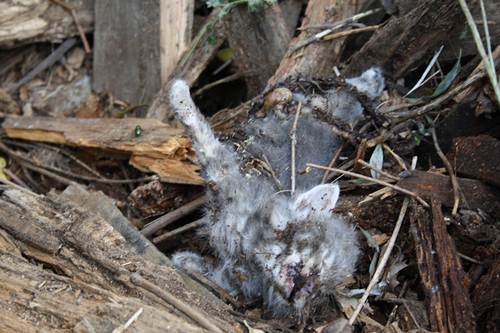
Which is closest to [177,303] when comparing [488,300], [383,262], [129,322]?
[129,322]

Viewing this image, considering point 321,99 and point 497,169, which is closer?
point 497,169

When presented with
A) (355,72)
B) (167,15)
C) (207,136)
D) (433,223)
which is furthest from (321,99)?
(167,15)

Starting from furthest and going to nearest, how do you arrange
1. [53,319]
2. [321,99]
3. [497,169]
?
[321,99] < [497,169] < [53,319]

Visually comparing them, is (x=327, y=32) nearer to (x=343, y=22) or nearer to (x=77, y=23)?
(x=343, y=22)

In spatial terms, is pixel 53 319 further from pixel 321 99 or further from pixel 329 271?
pixel 321 99

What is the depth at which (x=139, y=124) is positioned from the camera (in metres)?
3.02

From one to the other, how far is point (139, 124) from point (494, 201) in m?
1.61

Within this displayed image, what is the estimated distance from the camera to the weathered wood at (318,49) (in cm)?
304

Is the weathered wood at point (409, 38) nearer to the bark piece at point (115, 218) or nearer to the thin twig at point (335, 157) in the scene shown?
the thin twig at point (335, 157)

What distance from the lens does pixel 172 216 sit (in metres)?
2.77

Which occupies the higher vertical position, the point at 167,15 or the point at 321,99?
the point at 167,15

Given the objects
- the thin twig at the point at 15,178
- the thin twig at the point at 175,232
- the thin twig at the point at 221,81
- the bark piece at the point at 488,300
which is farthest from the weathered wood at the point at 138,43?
the bark piece at the point at 488,300

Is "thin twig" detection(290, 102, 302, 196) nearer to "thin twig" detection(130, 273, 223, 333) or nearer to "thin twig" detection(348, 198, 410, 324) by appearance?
"thin twig" detection(348, 198, 410, 324)

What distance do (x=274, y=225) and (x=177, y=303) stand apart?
1.51 ft
